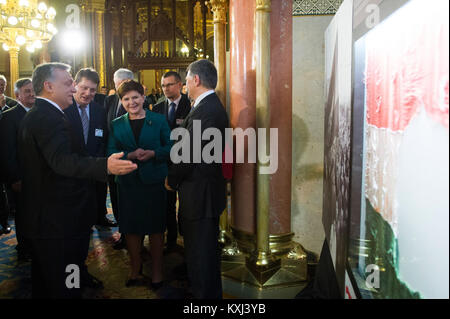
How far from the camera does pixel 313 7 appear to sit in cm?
284

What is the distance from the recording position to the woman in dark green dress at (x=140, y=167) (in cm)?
252

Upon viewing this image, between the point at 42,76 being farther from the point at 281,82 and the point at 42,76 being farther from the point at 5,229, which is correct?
the point at 5,229

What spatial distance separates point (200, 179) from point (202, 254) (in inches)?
17.9

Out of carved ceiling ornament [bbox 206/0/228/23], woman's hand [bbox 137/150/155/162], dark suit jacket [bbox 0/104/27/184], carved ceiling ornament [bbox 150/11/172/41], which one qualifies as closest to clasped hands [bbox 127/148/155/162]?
woman's hand [bbox 137/150/155/162]

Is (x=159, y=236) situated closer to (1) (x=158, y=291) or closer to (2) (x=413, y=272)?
(1) (x=158, y=291)

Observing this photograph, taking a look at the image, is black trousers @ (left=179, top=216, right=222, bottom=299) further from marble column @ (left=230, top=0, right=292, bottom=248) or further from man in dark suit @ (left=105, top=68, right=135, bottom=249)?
man in dark suit @ (left=105, top=68, right=135, bottom=249)

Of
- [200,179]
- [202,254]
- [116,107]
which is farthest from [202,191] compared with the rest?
[116,107]

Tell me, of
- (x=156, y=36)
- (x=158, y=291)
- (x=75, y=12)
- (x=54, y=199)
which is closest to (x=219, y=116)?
(x=54, y=199)

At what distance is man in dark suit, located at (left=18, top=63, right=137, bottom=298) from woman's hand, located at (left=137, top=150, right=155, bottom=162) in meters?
0.51

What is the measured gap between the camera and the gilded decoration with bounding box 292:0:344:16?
2.83 meters

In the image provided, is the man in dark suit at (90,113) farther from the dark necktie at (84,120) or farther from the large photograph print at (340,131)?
the large photograph print at (340,131)

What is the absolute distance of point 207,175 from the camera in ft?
7.07

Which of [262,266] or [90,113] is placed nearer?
[262,266]

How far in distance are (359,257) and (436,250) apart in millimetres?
702
